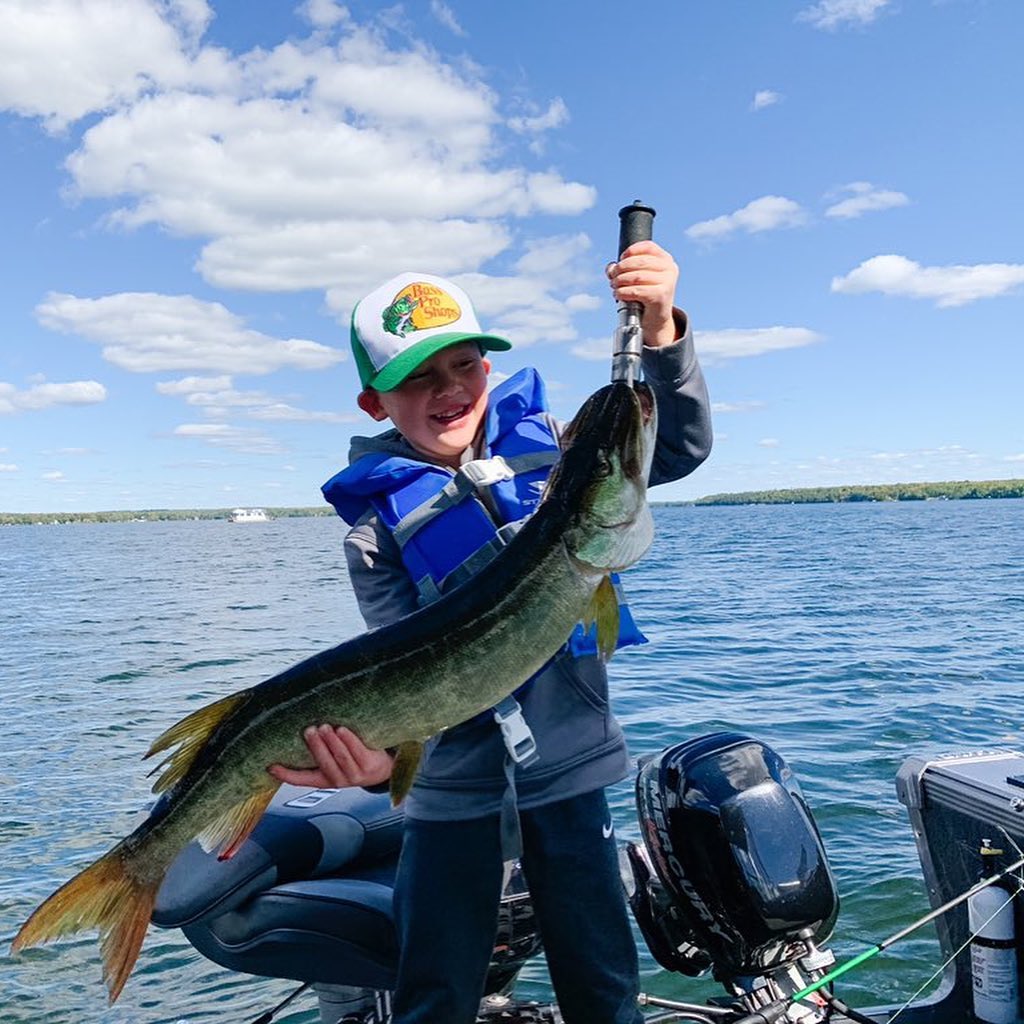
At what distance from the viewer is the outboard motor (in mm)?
3838

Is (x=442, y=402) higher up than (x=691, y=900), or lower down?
higher up

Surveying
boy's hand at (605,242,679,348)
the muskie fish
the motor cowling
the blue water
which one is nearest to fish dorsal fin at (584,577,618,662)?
the muskie fish

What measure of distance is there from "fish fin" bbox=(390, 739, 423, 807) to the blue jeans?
51 cm

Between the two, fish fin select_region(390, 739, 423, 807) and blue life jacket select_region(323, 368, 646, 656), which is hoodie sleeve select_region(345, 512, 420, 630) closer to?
blue life jacket select_region(323, 368, 646, 656)

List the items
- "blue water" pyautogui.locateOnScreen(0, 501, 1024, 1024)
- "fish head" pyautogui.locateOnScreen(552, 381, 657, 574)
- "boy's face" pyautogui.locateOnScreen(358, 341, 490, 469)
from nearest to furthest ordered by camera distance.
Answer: "fish head" pyautogui.locateOnScreen(552, 381, 657, 574)
"boy's face" pyautogui.locateOnScreen(358, 341, 490, 469)
"blue water" pyautogui.locateOnScreen(0, 501, 1024, 1024)

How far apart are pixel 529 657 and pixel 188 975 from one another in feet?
21.5

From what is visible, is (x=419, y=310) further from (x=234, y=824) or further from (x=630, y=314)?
(x=234, y=824)

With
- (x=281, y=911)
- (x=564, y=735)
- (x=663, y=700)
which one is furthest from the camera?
(x=663, y=700)

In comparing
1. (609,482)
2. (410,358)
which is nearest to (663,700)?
(410,358)

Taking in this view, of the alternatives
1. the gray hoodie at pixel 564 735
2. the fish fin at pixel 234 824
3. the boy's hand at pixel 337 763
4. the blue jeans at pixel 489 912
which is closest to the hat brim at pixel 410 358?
the gray hoodie at pixel 564 735

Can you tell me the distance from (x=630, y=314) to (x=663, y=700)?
1373 centimetres

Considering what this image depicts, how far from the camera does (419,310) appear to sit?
3648 mm

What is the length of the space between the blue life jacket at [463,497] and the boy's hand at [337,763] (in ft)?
2.28

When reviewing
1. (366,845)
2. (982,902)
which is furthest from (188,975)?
(982,902)
